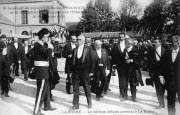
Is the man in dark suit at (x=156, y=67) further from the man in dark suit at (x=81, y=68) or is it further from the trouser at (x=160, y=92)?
Result: the man in dark suit at (x=81, y=68)

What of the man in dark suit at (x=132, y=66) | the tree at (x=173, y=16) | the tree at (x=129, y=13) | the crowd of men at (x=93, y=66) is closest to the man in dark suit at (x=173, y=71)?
the crowd of men at (x=93, y=66)

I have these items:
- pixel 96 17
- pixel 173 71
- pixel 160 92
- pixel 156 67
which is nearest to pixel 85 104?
pixel 160 92

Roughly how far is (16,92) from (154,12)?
29.8 m

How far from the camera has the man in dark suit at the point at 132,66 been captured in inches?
235

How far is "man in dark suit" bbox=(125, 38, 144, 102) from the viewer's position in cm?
596

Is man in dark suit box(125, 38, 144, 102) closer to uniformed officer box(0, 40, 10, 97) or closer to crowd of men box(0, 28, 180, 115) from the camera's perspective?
crowd of men box(0, 28, 180, 115)

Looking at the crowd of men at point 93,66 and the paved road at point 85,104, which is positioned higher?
the crowd of men at point 93,66

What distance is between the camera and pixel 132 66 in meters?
6.05

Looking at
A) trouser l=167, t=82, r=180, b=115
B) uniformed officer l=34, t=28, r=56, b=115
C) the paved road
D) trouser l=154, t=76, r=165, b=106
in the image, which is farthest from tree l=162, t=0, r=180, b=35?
uniformed officer l=34, t=28, r=56, b=115

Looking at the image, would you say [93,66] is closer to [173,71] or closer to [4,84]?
[173,71]

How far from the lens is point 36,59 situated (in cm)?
474

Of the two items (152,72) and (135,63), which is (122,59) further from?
(152,72)

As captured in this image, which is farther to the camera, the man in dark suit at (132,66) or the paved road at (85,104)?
the man in dark suit at (132,66)

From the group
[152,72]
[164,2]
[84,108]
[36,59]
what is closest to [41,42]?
[36,59]
